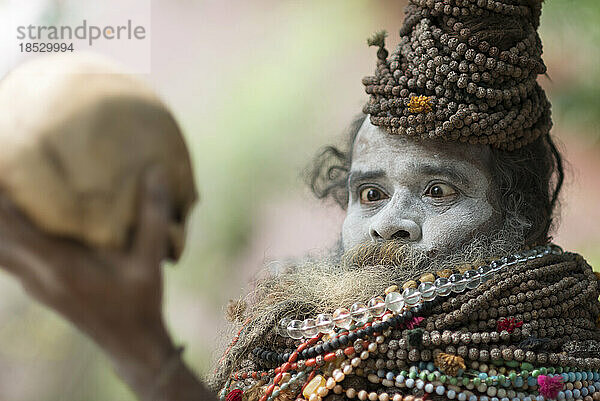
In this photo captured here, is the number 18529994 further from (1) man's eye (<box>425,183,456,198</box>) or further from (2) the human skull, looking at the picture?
(1) man's eye (<box>425,183,456,198</box>)

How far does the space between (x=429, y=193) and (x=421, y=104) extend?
6.1 inches

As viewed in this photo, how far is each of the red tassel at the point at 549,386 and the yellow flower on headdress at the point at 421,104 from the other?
459 mm

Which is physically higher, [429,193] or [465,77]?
[465,77]

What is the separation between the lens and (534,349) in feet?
3.25

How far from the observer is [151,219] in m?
0.53

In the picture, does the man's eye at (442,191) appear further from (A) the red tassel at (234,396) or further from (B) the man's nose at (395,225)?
(A) the red tassel at (234,396)

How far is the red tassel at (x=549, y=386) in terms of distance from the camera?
0.96 metres

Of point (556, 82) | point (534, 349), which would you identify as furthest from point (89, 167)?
point (556, 82)

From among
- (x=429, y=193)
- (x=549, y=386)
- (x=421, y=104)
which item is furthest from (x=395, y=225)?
(x=549, y=386)

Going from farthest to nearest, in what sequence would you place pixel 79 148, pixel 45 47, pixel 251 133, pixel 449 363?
pixel 251 133 → pixel 449 363 → pixel 45 47 → pixel 79 148

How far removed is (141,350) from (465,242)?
0.71 m

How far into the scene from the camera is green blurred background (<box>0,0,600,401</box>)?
0.56 metres

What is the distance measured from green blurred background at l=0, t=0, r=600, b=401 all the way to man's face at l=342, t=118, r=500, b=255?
282 mm

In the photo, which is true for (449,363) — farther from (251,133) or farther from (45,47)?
(251,133)
